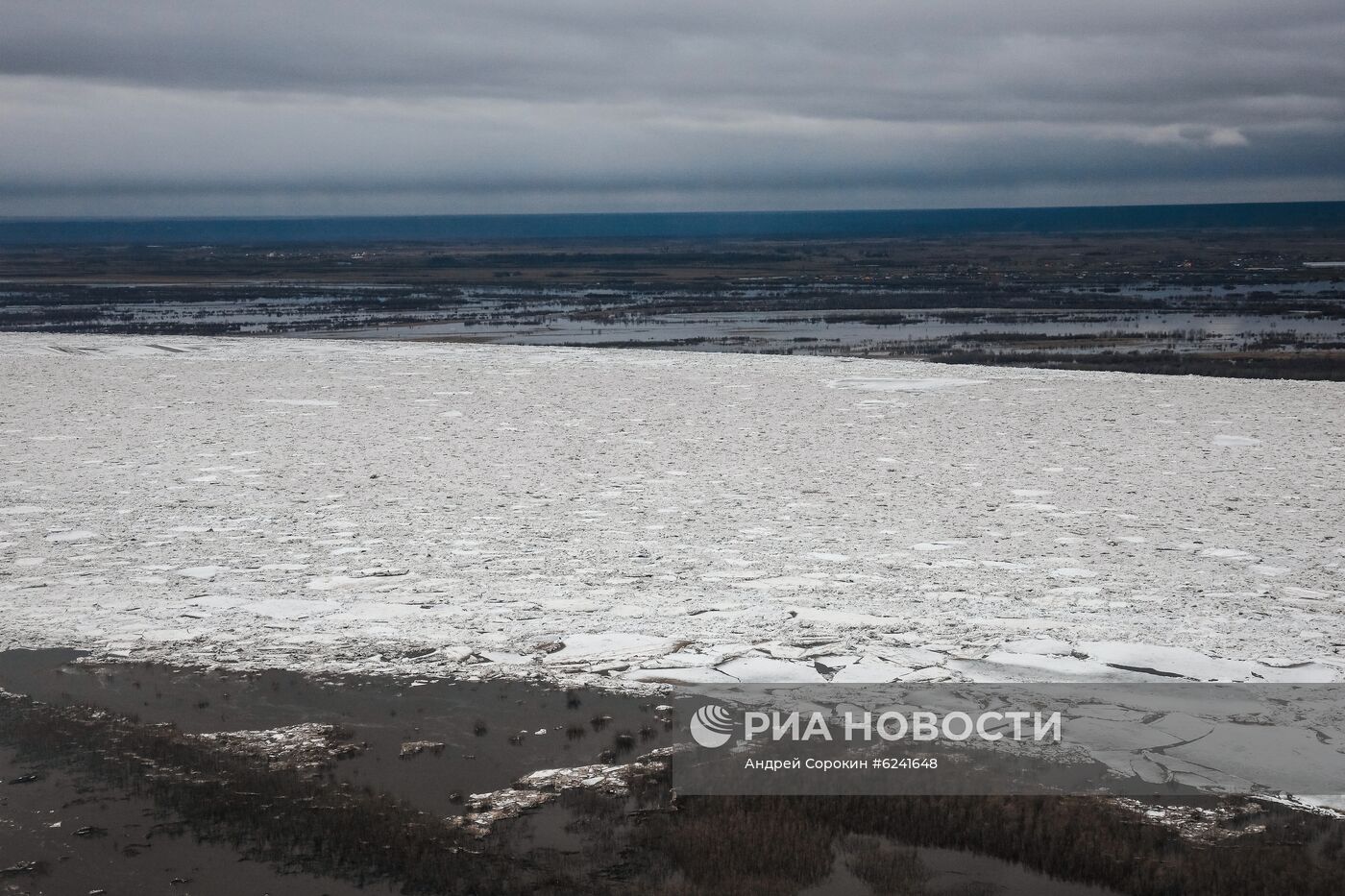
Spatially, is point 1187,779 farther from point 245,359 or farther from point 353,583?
point 245,359

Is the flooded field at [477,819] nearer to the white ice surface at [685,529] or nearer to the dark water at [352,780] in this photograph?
the dark water at [352,780]

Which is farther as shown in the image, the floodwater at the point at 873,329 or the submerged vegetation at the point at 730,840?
the floodwater at the point at 873,329

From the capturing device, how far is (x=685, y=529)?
10336 mm

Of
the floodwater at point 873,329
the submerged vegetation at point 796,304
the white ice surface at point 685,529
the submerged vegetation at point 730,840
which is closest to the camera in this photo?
the submerged vegetation at point 730,840

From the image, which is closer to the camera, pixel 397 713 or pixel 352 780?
pixel 352 780

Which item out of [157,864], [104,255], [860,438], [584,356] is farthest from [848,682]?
[104,255]

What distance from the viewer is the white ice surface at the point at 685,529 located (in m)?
7.62

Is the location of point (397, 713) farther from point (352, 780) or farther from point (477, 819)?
point (477, 819)

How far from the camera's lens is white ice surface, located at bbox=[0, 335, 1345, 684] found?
25.0 feet

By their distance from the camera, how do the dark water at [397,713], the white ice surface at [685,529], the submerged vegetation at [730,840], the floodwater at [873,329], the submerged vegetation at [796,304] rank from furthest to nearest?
the floodwater at [873,329] → the submerged vegetation at [796,304] → the white ice surface at [685,529] → the dark water at [397,713] → the submerged vegetation at [730,840]

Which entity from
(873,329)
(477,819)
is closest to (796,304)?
(873,329)

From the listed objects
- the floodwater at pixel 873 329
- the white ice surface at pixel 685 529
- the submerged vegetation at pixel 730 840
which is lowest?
the floodwater at pixel 873 329

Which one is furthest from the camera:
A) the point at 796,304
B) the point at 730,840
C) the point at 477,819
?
the point at 796,304

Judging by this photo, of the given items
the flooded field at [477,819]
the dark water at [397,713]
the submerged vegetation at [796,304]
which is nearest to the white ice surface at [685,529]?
the dark water at [397,713]
